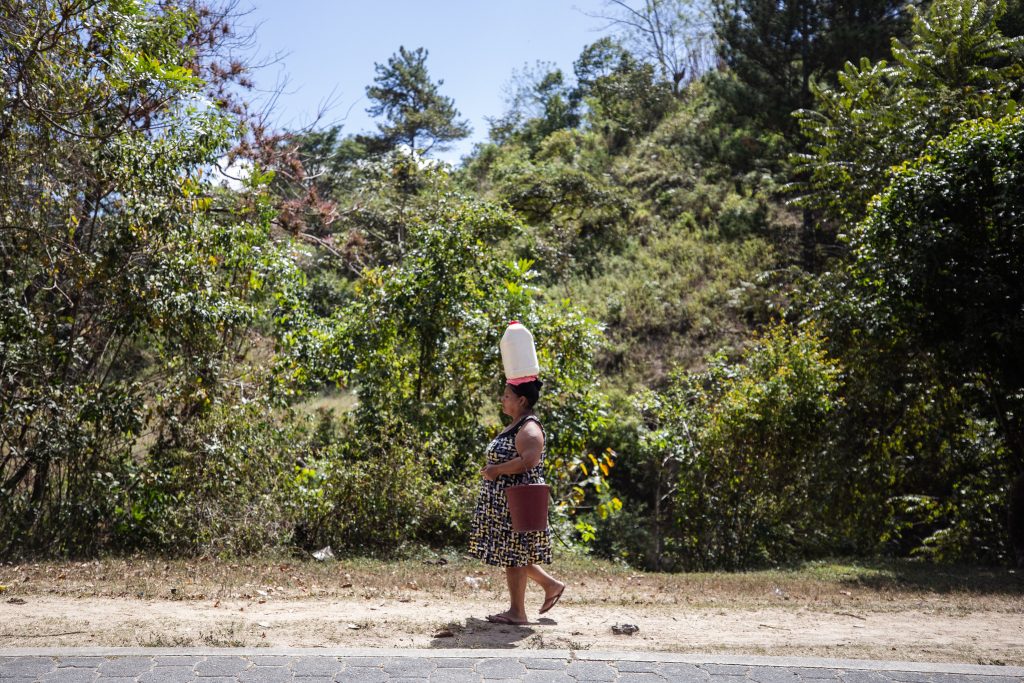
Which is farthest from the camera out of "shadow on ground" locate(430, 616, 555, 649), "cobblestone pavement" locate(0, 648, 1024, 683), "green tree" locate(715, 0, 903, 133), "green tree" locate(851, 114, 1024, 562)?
"green tree" locate(715, 0, 903, 133)

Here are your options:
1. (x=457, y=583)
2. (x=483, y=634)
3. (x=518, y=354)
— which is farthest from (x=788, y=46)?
(x=483, y=634)

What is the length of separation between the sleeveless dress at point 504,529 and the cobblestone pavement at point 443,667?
28.5 inches

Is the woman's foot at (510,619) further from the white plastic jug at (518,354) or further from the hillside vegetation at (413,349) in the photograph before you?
the hillside vegetation at (413,349)

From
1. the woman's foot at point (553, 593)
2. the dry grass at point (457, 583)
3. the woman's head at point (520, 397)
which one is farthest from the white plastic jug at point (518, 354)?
the dry grass at point (457, 583)

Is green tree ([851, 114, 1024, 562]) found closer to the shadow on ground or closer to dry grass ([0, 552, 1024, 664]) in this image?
dry grass ([0, 552, 1024, 664])

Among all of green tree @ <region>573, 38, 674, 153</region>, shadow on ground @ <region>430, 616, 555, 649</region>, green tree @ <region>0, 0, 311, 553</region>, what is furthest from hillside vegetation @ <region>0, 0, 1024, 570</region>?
green tree @ <region>573, 38, 674, 153</region>

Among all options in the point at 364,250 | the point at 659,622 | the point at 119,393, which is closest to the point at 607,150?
the point at 364,250

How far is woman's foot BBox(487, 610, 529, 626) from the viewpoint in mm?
5543

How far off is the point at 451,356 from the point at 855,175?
7.48m

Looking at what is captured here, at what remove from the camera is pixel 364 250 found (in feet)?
53.0

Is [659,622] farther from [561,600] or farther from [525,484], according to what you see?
[525,484]

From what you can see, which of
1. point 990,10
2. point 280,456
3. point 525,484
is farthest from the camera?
point 990,10

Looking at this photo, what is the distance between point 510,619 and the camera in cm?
555

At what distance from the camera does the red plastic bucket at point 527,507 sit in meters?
5.31
